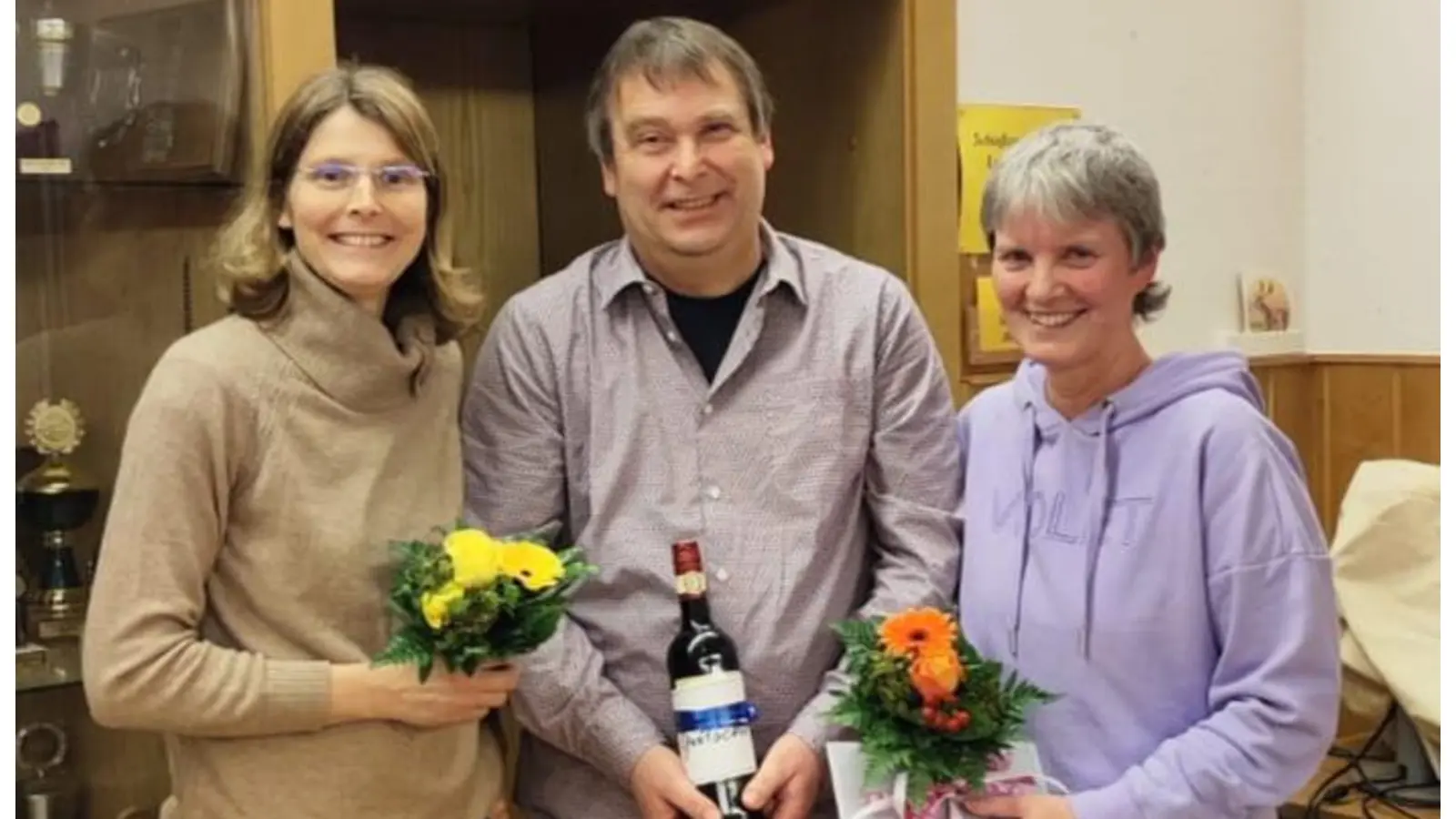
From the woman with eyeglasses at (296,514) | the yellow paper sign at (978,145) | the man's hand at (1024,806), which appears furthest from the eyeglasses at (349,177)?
the yellow paper sign at (978,145)

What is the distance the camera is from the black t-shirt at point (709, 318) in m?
1.80

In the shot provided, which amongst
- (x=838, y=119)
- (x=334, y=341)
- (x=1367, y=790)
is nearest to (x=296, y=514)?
(x=334, y=341)

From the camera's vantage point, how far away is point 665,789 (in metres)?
1.65

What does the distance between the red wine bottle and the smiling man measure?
0.17ft

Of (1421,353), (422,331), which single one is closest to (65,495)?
(422,331)

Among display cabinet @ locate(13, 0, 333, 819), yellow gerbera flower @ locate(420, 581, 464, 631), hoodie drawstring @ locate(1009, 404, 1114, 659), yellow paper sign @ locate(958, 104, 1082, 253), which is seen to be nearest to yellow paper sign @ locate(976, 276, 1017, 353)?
yellow paper sign @ locate(958, 104, 1082, 253)

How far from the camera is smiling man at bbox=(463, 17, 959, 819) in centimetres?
172

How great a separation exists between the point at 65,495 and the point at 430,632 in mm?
447

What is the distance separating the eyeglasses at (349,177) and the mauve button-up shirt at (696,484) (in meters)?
0.28

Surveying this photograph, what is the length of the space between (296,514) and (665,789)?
450mm

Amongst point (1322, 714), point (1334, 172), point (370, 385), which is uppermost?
point (1334, 172)

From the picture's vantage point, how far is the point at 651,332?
1.78 meters

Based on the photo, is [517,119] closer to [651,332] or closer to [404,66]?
[404,66]

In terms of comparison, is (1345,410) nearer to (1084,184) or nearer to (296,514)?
(1084,184)
